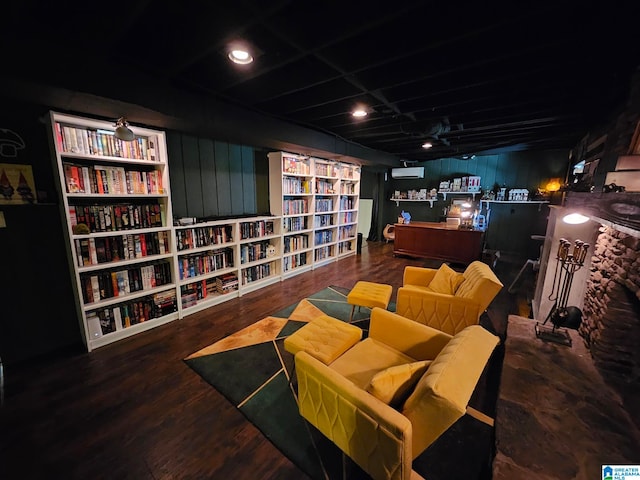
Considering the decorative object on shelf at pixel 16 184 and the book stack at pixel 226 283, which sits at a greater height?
the decorative object on shelf at pixel 16 184

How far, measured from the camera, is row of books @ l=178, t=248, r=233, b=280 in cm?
321

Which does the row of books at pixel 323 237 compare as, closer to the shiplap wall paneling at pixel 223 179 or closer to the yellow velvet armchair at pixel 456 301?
the shiplap wall paneling at pixel 223 179

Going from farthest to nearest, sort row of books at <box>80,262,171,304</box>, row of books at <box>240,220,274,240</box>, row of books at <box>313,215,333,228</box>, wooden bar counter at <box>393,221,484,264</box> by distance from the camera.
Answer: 1. wooden bar counter at <box>393,221,484,264</box>
2. row of books at <box>313,215,333,228</box>
3. row of books at <box>240,220,274,240</box>
4. row of books at <box>80,262,171,304</box>

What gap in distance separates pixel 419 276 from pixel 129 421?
313 centimetres

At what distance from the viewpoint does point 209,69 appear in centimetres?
214

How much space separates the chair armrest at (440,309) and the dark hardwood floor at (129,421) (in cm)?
170

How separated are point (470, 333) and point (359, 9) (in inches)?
76.1

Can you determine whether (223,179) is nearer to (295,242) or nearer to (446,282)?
(295,242)

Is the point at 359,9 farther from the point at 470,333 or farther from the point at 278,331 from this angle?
the point at 278,331

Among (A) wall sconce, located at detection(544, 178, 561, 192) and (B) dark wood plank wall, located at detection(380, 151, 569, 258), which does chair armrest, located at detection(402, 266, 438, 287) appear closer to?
(B) dark wood plank wall, located at detection(380, 151, 569, 258)

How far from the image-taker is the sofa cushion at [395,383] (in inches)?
48.2

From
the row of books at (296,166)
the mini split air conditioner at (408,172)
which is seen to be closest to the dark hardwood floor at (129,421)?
the row of books at (296,166)

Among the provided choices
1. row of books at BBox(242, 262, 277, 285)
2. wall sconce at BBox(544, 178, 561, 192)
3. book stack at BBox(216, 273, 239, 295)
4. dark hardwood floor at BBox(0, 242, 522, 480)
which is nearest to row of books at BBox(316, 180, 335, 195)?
row of books at BBox(242, 262, 277, 285)

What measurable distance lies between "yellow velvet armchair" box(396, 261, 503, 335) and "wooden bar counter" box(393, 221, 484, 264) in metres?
2.84
